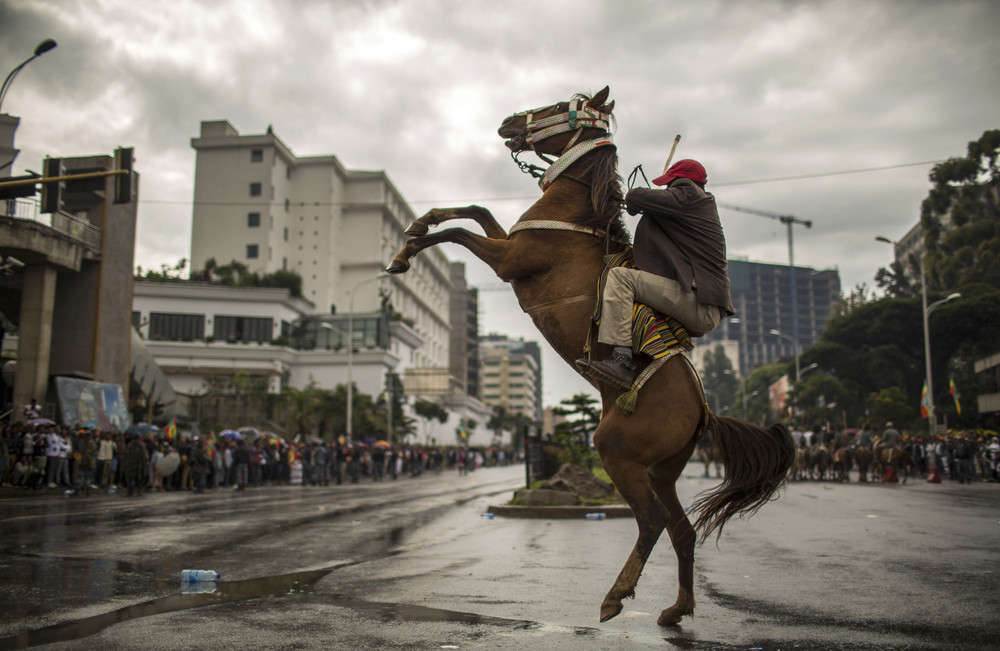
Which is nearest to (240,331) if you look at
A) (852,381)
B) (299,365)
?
(299,365)

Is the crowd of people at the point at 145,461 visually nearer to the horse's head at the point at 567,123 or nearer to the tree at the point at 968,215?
the horse's head at the point at 567,123

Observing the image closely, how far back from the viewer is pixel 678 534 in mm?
4949

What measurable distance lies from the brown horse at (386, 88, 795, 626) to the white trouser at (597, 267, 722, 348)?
0.74 feet

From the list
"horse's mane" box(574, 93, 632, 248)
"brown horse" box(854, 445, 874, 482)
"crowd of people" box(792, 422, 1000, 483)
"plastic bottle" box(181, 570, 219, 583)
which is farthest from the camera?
"brown horse" box(854, 445, 874, 482)

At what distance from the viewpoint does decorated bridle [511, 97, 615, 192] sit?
215 inches

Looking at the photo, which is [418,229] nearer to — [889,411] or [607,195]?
[607,195]

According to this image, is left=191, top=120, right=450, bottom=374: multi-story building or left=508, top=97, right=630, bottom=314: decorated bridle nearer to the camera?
left=508, top=97, right=630, bottom=314: decorated bridle

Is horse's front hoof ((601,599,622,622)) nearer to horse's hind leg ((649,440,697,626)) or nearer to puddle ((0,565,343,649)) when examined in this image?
horse's hind leg ((649,440,697,626))

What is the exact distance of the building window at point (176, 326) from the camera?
64438 mm

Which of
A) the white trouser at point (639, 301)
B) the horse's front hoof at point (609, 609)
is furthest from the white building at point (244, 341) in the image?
the horse's front hoof at point (609, 609)

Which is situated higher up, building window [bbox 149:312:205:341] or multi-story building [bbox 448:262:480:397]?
multi-story building [bbox 448:262:480:397]

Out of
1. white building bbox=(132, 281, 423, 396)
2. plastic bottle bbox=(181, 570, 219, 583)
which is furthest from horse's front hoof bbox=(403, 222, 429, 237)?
white building bbox=(132, 281, 423, 396)

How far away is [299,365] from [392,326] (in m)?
10.8

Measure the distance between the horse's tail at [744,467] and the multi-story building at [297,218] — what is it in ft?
240
